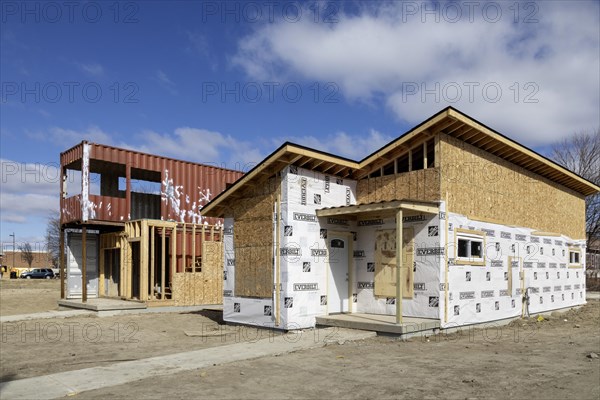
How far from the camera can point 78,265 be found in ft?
75.6

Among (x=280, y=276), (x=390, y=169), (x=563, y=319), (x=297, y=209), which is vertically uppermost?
(x=390, y=169)

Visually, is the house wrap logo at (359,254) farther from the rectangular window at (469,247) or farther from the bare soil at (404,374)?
the bare soil at (404,374)

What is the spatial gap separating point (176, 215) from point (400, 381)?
16.6 m

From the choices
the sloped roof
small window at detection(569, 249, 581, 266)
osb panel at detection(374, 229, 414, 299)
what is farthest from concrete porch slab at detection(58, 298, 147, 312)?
small window at detection(569, 249, 581, 266)

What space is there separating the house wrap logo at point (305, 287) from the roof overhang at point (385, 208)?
1.92 metres

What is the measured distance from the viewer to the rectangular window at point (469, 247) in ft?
46.3

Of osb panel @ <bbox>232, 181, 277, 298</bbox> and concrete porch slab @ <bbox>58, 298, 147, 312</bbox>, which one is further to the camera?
concrete porch slab @ <bbox>58, 298, 147, 312</bbox>

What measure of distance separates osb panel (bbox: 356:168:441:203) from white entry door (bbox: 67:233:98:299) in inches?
543

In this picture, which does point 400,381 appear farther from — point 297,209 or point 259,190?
point 259,190

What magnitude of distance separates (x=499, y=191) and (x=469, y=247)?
287 centimetres

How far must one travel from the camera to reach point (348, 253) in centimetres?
1517

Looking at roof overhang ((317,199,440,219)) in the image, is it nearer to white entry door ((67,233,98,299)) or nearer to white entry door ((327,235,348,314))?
white entry door ((327,235,348,314))

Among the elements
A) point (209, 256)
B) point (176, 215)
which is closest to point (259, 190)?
point (209, 256)

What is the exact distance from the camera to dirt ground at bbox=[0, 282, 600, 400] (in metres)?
7.68
